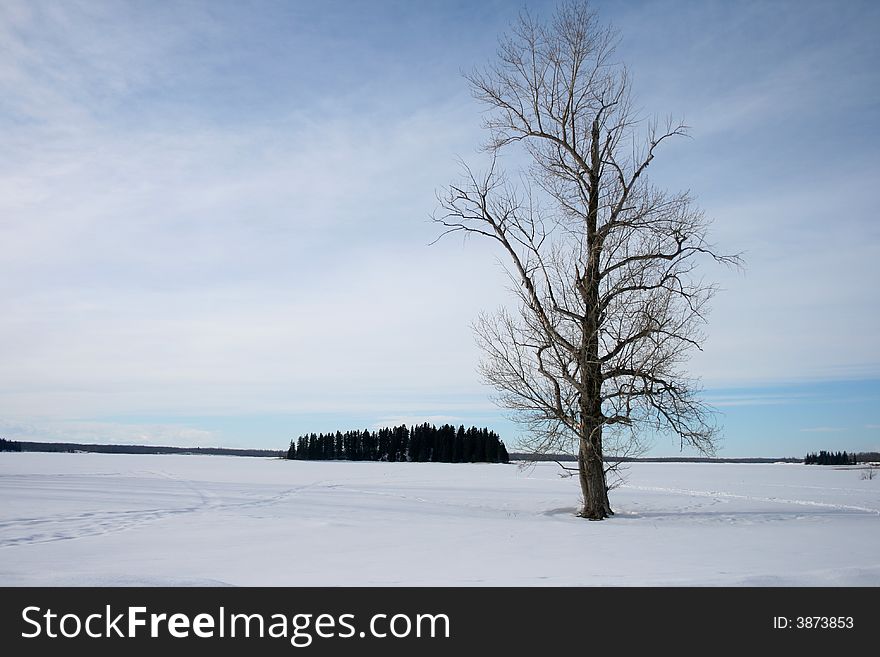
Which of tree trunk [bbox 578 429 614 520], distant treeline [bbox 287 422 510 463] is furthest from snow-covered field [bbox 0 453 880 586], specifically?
distant treeline [bbox 287 422 510 463]

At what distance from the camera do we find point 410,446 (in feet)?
337

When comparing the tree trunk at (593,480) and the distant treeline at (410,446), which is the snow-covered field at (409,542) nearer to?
the tree trunk at (593,480)

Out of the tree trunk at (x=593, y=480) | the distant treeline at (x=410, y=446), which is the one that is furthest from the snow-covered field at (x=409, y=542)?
the distant treeline at (x=410, y=446)

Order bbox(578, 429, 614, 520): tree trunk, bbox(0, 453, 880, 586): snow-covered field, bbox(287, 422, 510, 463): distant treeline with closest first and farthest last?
bbox(0, 453, 880, 586): snow-covered field < bbox(578, 429, 614, 520): tree trunk < bbox(287, 422, 510, 463): distant treeline

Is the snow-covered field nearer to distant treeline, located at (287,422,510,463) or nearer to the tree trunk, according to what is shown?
the tree trunk

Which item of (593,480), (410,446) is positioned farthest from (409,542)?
(410,446)

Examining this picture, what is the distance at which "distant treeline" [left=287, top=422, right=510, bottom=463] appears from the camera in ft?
315

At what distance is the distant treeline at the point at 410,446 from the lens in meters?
96.1

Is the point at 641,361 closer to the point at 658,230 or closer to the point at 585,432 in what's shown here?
the point at 585,432

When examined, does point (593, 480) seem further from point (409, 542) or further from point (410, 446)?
point (410, 446)

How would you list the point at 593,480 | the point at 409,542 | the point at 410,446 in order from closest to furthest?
the point at 409,542 < the point at 593,480 < the point at 410,446
